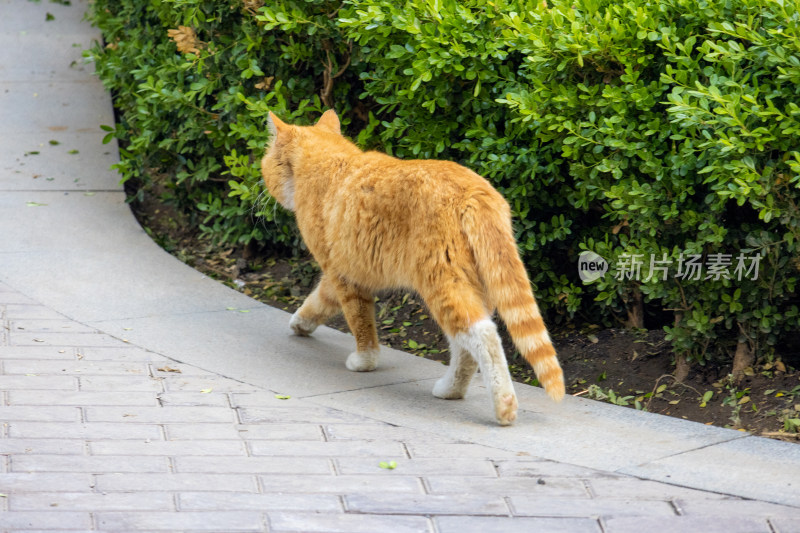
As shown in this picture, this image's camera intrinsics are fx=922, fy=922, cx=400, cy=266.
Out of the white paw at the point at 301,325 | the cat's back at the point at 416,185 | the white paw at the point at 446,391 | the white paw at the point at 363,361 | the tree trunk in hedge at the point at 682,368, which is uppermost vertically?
the cat's back at the point at 416,185

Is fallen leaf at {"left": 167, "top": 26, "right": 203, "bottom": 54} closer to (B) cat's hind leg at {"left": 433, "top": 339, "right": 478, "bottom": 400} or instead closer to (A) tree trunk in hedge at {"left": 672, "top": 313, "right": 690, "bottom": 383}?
(B) cat's hind leg at {"left": 433, "top": 339, "right": 478, "bottom": 400}

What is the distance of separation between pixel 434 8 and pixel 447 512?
293 cm

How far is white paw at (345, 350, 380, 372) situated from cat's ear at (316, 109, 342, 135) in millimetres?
1483

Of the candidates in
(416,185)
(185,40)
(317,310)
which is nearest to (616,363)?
(416,185)

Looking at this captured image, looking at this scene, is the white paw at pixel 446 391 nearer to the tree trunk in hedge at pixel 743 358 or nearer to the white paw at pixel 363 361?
the white paw at pixel 363 361

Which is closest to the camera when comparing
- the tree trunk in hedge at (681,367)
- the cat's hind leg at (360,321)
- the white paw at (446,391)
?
the white paw at (446,391)

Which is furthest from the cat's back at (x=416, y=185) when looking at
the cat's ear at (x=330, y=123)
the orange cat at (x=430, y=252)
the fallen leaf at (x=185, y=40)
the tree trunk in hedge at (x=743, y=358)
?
the fallen leaf at (x=185, y=40)

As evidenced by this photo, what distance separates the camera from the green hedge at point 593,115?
447 cm

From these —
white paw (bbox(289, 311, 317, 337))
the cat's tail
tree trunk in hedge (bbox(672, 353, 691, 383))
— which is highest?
the cat's tail

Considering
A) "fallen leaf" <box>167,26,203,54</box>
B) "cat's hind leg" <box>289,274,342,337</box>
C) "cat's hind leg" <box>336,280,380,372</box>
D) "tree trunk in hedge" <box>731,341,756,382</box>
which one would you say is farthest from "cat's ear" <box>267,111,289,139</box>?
"tree trunk in hedge" <box>731,341,756,382</box>

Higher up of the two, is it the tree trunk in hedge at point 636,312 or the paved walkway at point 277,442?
the tree trunk in hedge at point 636,312

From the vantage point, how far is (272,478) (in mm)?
3938

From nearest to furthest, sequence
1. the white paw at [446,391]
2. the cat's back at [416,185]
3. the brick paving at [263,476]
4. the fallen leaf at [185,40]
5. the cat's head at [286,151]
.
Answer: the brick paving at [263,476], the cat's back at [416,185], the white paw at [446,391], the cat's head at [286,151], the fallen leaf at [185,40]

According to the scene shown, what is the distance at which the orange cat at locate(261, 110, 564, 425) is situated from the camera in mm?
4473
